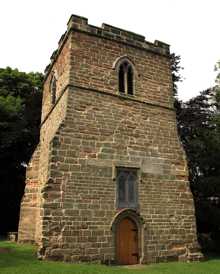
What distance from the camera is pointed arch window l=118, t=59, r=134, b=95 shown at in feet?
50.5

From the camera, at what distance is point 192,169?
21.8 metres

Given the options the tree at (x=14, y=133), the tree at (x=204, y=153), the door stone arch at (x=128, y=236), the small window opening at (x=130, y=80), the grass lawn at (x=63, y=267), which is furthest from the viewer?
the tree at (x=14, y=133)

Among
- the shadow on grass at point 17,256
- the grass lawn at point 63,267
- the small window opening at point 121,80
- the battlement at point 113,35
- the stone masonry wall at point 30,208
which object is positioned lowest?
the grass lawn at point 63,267

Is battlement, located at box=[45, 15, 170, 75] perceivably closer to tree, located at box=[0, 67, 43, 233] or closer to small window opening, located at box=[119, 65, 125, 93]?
small window opening, located at box=[119, 65, 125, 93]

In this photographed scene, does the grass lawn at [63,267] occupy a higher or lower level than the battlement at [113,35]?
lower

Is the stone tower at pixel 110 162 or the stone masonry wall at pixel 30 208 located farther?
the stone masonry wall at pixel 30 208

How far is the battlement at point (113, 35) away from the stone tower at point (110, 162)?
0.05 m

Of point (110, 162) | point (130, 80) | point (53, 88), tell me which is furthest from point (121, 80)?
point (110, 162)

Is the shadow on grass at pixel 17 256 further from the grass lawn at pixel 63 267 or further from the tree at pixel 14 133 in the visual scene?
the tree at pixel 14 133

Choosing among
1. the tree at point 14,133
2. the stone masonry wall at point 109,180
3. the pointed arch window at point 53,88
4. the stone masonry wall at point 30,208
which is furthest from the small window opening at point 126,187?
the tree at point 14,133

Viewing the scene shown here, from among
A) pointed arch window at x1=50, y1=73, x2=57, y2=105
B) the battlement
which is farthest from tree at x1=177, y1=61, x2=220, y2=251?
pointed arch window at x1=50, y1=73, x2=57, y2=105

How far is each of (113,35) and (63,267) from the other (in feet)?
35.5

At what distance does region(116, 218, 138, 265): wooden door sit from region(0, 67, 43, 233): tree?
16.1 metres

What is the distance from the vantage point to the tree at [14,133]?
2695 centimetres
